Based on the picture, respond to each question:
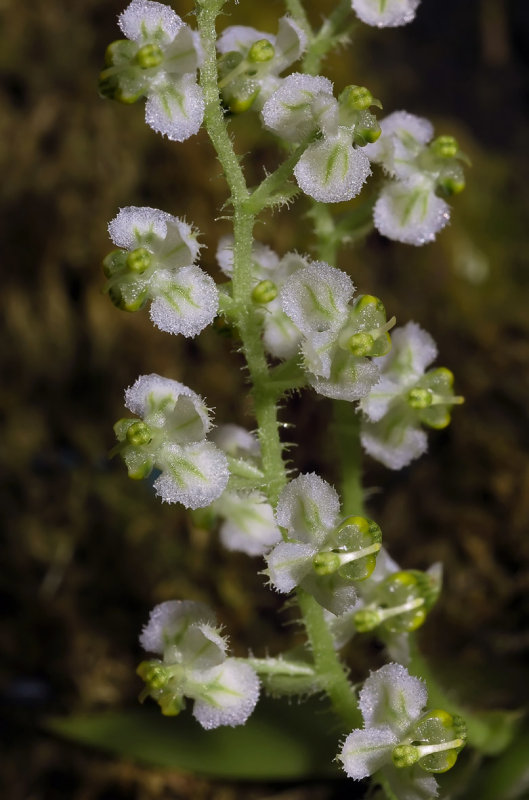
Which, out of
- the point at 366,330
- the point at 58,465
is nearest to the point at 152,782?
the point at 58,465

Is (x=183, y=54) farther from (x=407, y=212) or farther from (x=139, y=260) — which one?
(x=407, y=212)

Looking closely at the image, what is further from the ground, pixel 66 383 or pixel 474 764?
pixel 474 764

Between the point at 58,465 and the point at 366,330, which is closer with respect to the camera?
the point at 366,330

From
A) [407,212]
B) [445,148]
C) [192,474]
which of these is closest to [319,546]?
[192,474]

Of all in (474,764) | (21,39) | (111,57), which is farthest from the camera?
(21,39)

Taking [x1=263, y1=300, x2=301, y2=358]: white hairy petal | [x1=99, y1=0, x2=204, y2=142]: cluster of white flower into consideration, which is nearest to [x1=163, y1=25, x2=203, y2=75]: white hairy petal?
[x1=99, y1=0, x2=204, y2=142]: cluster of white flower

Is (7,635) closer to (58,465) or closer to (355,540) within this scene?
(58,465)
